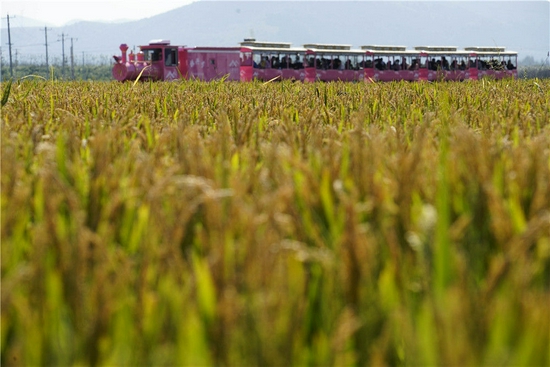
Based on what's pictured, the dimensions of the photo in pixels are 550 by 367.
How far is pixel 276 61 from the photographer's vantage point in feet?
107

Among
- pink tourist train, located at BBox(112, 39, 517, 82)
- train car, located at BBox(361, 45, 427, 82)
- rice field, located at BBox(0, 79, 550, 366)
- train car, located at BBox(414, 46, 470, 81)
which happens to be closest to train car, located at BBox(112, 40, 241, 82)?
pink tourist train, located at BBox(112, 39, 517, 82)

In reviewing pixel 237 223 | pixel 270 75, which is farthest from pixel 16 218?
pixel 270 75

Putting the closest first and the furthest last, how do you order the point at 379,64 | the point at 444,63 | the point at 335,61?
the point at 335,61 → the point at 379,64 → the point at 444,63

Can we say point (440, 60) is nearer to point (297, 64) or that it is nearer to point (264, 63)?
point (297, 64)

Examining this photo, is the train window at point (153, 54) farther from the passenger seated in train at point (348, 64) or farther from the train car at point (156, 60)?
the passenger seated in train at point (348, 64)

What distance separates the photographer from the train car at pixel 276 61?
32562 millimetres

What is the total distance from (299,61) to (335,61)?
6.15 ft

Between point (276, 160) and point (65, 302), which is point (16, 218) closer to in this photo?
point (65, 302)

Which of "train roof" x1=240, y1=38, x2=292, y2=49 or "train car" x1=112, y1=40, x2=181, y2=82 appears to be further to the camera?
"train roof" x1=240, y1=38, x2=292, y2=49

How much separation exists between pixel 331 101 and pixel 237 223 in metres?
5.14

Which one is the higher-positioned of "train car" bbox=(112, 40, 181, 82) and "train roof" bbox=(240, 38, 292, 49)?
"train roof" bbox=(240, 38, 292, 49)

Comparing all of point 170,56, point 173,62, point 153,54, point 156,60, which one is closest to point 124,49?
point 153,54

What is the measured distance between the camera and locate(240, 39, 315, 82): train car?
107ft

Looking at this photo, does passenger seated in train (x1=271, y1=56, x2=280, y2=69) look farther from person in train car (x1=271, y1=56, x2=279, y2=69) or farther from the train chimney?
the train chimney
